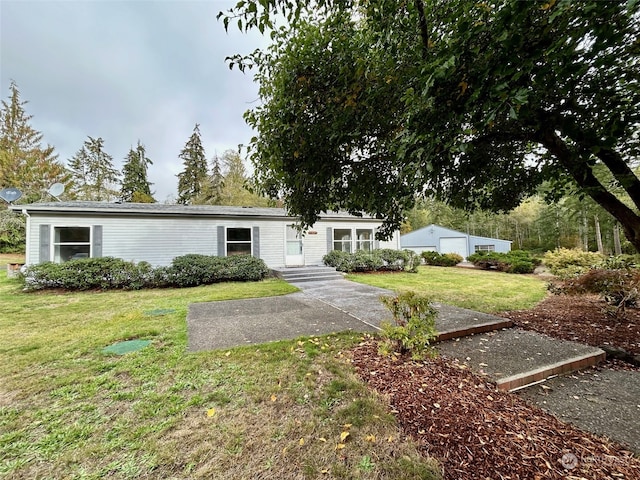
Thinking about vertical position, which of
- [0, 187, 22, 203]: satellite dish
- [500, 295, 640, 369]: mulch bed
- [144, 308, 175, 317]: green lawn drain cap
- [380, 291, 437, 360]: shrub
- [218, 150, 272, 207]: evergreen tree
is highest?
[218, 150, 272, 207]: evergreen tree

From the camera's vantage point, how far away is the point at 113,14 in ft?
17.1

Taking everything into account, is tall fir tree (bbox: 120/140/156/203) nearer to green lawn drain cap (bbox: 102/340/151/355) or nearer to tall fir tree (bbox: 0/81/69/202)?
tall fir tree (bbox: 0/81/69/202)

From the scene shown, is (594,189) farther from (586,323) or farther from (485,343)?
(586,323)

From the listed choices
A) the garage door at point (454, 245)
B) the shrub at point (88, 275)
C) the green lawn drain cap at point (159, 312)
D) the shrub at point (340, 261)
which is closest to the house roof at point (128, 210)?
the shrub at point (88, 275)

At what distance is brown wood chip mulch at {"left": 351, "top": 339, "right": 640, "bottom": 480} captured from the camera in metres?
1.62

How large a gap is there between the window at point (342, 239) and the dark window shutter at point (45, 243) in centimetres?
1060

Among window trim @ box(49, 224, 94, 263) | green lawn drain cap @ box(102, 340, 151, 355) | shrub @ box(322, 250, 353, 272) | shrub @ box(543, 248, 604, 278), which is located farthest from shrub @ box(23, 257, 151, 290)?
shrub @ box(543, 248, 604, 278)

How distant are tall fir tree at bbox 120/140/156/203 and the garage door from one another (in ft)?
89.5

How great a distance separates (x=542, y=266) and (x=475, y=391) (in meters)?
15.4

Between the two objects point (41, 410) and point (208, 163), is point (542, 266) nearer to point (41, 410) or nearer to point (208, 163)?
point (41, 410)

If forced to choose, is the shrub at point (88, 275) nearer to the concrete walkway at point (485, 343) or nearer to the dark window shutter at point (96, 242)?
the dark window shutter at point (96, 242)

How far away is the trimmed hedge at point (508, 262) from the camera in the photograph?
13078 mm

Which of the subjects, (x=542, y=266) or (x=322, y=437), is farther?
(x=542, y=266)

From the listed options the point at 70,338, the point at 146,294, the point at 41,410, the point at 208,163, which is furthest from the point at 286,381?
the point at 208,163
